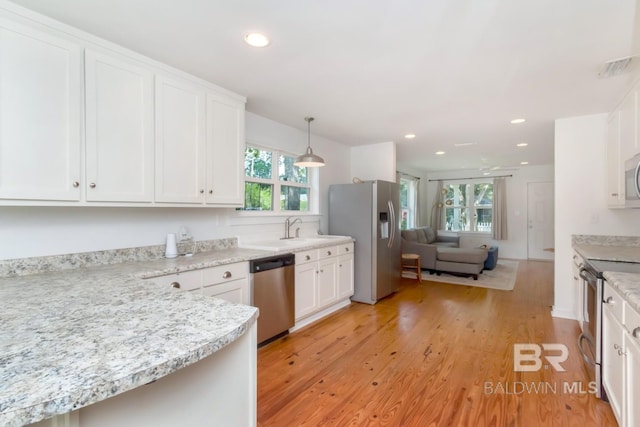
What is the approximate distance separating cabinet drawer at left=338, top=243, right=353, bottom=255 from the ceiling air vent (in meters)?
2.89

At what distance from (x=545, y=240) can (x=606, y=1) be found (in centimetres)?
746

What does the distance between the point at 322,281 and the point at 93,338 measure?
282cm

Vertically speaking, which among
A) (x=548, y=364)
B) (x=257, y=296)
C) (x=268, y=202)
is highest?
(x=268, y=202)

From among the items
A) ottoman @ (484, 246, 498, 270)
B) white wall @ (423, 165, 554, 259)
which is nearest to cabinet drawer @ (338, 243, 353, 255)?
ottoman @ (484, 246, 498, 270)

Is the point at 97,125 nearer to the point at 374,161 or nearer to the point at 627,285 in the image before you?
the point at 627,285

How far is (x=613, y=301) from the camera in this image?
1.78 metres

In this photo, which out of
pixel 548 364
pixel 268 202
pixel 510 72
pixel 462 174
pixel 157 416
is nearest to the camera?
pixel 157 416

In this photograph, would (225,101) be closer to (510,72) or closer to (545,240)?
(510,72)

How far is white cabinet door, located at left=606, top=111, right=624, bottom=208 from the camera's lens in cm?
284

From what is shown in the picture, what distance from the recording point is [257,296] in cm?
268

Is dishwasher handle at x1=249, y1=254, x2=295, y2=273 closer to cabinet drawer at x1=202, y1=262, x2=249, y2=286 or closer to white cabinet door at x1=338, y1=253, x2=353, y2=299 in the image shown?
cabinet drawer at x1=202, y1=262, x2=249, y2=286

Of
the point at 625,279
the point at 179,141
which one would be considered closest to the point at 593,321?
the point at 625,279

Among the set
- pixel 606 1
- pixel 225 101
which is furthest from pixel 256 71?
pixel 606 1

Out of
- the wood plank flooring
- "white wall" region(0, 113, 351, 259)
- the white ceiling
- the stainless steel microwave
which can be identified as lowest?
the wood plank flooring
